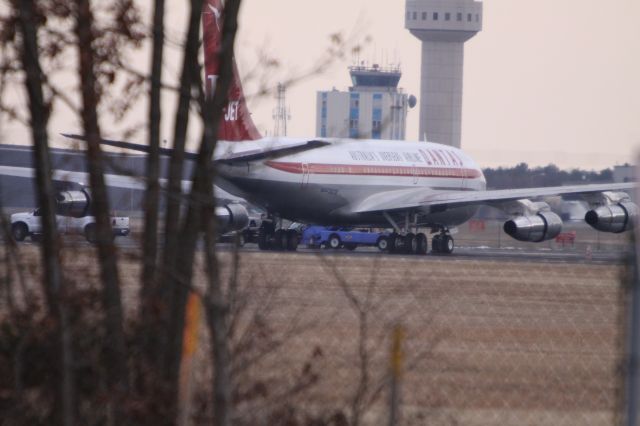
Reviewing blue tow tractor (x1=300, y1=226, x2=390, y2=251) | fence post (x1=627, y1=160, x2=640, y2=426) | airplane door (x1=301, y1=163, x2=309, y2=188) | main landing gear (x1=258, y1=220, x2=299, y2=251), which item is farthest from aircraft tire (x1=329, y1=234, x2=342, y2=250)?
fence post (x1=627, y1=160, x2=640, y2=426)

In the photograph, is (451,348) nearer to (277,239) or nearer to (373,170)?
(277,239)

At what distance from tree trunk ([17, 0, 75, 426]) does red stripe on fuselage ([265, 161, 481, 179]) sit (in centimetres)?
3099

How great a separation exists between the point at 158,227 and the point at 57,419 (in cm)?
147

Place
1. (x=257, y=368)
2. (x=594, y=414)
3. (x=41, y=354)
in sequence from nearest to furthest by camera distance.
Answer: (x=41, y=354) → (x=257, y=368) → (x=594, y=414)

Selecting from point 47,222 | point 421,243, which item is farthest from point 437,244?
point 47,222

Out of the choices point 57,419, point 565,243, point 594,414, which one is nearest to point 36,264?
point 57,419

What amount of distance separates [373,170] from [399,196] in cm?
137

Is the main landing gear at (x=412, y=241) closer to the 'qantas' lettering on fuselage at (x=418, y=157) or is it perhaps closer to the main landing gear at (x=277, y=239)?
the 'qantas' lettering on fuselage at (x=418, y=157)

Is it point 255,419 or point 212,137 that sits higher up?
point 212,137

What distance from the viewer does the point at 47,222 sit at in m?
7.38

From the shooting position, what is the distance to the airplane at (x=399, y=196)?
130 feet

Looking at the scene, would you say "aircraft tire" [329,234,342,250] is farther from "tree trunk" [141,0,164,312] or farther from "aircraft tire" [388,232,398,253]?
"tree trunk" [141,0,164,312]

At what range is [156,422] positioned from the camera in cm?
735

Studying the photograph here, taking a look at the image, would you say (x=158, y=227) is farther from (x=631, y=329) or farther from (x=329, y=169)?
(x=329, y=169)
